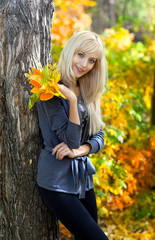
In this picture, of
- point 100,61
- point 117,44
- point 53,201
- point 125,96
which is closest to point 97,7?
point 117,44

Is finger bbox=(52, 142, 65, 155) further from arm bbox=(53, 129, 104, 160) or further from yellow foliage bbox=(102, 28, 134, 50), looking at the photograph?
yellow foliage bbox=(102, 28, 134, 50)

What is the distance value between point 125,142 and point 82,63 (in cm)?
228

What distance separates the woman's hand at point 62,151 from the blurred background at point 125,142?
982mm

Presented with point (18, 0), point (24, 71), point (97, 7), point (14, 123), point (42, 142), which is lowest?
point (42, 142)

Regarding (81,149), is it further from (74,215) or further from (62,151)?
(74,215)

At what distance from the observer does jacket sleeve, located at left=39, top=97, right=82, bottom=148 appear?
6.81 feet

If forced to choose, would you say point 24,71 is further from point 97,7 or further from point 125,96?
point 97,7

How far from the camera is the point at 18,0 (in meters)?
2.20

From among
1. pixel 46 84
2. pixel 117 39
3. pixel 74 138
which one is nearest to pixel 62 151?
pixel 74 138

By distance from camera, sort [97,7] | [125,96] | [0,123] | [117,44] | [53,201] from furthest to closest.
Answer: [97,7] → [117,44] → [125,96] → [0,123] → [53,201]

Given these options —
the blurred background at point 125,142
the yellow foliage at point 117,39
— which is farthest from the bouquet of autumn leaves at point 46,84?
the yellow foliage at point 117,39

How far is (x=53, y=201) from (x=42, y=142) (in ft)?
1.63

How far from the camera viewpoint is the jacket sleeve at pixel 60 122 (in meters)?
2.08

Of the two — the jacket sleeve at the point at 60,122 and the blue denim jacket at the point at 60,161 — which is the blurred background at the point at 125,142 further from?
the jacket sleeve at the point at 60,122
